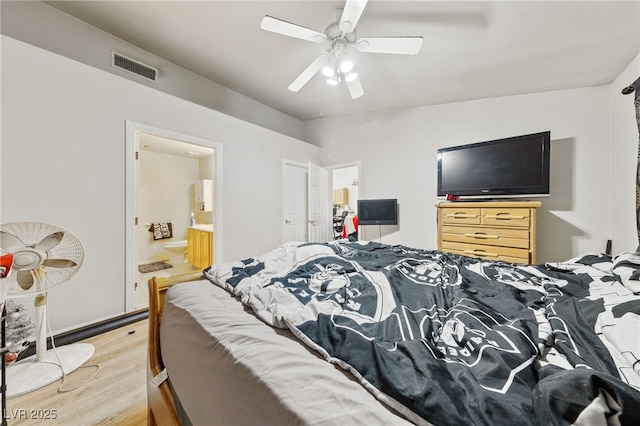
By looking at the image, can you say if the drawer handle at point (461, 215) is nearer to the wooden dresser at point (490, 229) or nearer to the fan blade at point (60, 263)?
the wooden dresser at point (490, 229)

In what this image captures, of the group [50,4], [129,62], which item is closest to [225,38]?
[129,62]

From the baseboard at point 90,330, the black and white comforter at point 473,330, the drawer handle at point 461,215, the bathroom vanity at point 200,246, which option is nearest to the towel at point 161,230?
the bathroom vanity at point 200,246

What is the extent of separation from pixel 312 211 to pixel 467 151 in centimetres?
264

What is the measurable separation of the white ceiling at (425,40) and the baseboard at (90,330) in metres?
2.91

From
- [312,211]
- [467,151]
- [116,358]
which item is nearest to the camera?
[116,358]

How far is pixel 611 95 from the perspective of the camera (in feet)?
8.40

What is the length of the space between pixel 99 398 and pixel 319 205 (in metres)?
3.73

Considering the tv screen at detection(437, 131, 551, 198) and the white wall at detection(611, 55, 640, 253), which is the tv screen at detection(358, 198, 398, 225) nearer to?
the tv screen at detection(437, 131, 551, 198)

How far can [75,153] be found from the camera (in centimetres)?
207

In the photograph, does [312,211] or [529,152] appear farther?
[312,211]

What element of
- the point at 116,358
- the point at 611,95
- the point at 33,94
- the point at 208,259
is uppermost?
the point at 611,95

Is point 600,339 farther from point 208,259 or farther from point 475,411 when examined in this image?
point 208,259

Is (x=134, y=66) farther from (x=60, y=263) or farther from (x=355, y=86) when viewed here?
(x=355, y=86)

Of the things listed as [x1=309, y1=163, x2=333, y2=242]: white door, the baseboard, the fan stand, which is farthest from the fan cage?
[x1=309, y1=163, x2=333, y2=242]: white door
